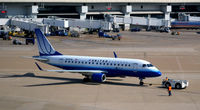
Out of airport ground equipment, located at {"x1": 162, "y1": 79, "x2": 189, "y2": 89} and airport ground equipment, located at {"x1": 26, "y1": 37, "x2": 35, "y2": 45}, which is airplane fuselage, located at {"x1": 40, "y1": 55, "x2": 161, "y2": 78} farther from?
airport ground equipment, located at {"x1": 26, "y1": 37, "x2": 35, "y2": 45}

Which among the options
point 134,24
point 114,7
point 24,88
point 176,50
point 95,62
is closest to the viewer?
point 24,88

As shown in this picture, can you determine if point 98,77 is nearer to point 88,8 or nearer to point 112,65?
point 112,65

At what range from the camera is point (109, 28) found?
13075 cm

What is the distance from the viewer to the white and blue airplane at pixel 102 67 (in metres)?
48.4

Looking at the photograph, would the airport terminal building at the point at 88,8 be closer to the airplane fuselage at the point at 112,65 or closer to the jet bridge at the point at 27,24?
the jet bridge at the point at 27,24

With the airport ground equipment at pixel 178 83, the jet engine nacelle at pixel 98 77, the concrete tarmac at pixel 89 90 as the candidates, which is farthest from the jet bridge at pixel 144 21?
the airport ground equipment at pixel 178 83

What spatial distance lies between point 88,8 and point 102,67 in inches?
4298

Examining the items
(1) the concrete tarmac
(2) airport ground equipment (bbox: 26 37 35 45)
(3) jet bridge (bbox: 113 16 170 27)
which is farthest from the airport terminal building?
(1) the concrete tarmac

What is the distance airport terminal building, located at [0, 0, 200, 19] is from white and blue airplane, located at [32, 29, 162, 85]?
8530cm

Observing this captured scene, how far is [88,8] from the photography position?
158 m

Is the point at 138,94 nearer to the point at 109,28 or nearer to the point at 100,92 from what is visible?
the point at 100,92

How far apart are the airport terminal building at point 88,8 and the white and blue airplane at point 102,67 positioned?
280 ft

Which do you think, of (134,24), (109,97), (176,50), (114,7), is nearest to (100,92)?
(109,97)

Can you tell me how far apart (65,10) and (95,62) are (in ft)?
364
